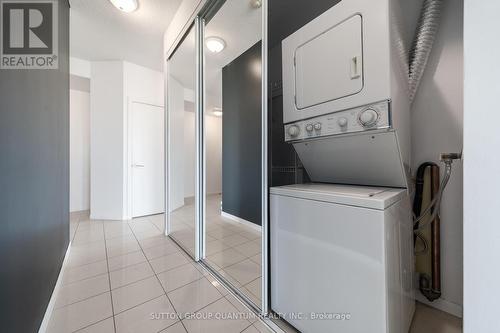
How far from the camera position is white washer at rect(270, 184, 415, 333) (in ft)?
2.67

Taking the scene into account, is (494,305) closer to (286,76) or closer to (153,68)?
(286,76)

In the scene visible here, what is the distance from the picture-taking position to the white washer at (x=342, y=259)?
0.81 meters

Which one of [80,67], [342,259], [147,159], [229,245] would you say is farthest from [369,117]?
[80,67]

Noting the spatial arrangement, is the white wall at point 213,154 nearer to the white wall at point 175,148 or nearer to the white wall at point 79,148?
the white wall at point 175,148

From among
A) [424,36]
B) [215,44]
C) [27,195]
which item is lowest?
[27,195]

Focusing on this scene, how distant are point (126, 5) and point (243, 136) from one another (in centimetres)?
189

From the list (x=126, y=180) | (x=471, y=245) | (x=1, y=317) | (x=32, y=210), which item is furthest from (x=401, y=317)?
(x=126, y=180)

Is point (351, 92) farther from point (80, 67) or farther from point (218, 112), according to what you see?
point (80, 67)

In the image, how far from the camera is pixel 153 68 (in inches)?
147

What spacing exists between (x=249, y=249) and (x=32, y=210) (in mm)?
1566

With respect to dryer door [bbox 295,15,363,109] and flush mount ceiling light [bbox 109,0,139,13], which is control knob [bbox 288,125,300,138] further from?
flush mount ceiling light [bbox 109,0,139,13]

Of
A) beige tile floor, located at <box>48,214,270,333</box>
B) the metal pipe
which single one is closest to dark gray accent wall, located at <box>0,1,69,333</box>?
beige tile floor, located at <box>48,214,270,333</box>

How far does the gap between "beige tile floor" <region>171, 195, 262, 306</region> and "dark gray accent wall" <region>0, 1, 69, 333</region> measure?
3.73 ft

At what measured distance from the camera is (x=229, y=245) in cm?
219
